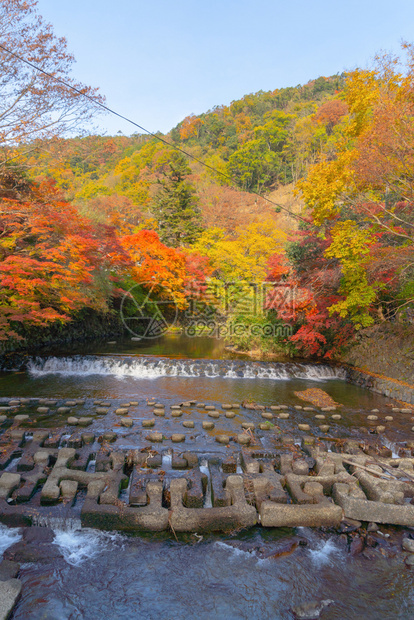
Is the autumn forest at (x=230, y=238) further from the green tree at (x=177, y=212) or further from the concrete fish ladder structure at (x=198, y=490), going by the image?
the concrete fish ladder structure at (x=198, y=490)

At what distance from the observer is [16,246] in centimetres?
1071

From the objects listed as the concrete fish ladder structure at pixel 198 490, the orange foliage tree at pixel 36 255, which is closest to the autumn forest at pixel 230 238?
the orange foliage tree at pixel 36 255

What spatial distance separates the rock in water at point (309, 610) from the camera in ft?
11.3

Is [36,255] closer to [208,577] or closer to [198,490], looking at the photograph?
[198,490]

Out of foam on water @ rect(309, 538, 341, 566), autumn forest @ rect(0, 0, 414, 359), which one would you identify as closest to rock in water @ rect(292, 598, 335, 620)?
foam on water @ rect(309, 538, 341, 566)

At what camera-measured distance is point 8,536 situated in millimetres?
4223

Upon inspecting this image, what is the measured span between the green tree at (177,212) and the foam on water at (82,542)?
22.9 m

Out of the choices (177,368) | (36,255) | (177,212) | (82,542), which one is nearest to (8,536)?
(82,542)

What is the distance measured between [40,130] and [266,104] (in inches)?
2231

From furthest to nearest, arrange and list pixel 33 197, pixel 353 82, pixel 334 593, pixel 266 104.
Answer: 1. pixel 266 104
2. pixel 33 197
3. pixel 353 82
4. pixel 334 593

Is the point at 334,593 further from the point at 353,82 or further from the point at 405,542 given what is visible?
the point at 353,82

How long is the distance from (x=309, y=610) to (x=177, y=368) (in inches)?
373

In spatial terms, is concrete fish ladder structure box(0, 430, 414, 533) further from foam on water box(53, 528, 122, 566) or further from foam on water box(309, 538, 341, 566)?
foam on water box(309, 538, 341, 566)

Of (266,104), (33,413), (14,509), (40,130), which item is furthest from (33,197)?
(266,104)
